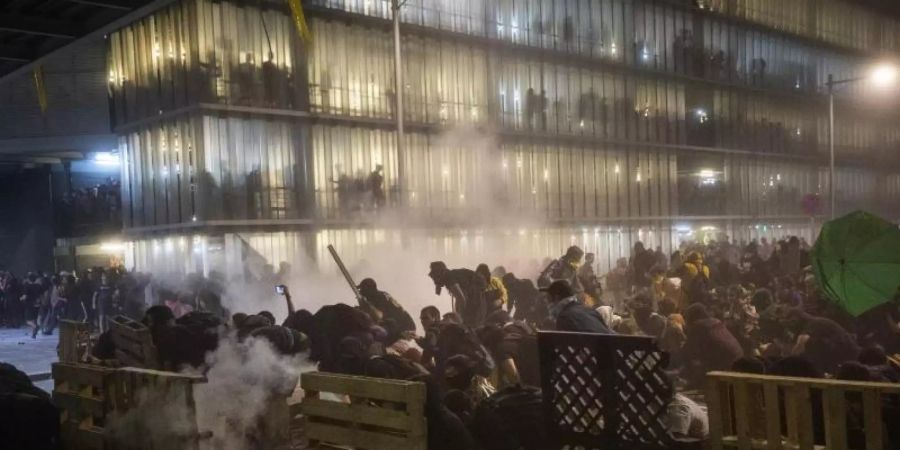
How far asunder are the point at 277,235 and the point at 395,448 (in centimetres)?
1561

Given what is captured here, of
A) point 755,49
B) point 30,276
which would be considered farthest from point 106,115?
point 755,49

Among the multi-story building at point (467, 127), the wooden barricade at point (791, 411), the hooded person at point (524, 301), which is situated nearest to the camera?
the wooden barricade at point (791, 411)

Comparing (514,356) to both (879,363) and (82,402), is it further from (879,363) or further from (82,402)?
(82,402)

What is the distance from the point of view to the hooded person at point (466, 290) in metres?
11.6

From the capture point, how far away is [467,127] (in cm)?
2561

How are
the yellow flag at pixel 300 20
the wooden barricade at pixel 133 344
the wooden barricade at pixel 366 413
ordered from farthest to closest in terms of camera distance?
the yellow flag at pixel 300 20 < the wooden barricade at pixel 133 344 < the wooden barricade at pixel 366 413

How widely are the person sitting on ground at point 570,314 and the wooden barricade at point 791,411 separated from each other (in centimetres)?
137

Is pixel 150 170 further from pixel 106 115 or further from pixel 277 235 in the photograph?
pixel 106 115

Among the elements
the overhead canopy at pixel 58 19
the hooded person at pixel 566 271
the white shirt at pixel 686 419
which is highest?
the overhead canopy at pixel 58 19

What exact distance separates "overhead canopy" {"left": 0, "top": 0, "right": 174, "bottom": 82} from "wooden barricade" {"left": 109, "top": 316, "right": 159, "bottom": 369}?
2.96 metres

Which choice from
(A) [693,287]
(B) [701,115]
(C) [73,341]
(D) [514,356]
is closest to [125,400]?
(C) [73,341]

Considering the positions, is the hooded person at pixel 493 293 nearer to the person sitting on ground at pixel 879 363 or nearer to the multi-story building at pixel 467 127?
the multi-story building at pixel 467 127

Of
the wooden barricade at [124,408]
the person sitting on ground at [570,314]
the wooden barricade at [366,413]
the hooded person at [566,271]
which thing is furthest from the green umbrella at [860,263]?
the wooden barricade at [124,408]

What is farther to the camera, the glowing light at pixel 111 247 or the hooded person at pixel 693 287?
the glowing light at pixel 111 247
